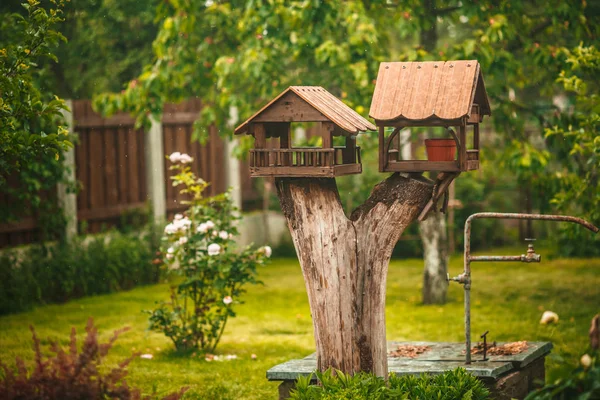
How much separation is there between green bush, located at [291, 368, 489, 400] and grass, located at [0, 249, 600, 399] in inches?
49.9

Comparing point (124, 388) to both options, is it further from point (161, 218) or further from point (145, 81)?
point (161, 218)

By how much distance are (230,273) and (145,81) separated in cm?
298

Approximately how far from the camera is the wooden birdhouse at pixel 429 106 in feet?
18.0

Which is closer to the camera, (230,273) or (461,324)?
(230,273)

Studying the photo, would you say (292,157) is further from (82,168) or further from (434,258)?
(82,168)

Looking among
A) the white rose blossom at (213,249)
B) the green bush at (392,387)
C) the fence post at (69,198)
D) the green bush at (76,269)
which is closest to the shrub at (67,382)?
the green bush at (392,387)

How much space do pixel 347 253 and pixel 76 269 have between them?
254 inches

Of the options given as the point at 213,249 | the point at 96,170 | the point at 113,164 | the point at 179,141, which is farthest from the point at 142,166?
the point at 213,249

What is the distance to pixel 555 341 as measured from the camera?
840 cm

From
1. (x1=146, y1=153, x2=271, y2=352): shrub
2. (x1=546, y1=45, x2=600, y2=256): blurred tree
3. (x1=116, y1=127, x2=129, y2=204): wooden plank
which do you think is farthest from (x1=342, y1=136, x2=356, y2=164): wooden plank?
(x1=116, y1=127, x2=129, y2=204): wooden plank

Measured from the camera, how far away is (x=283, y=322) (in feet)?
32.0

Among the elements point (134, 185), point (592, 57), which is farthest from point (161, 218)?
point (592, 57)

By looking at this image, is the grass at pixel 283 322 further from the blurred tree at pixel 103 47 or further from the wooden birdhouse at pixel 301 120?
the blurred tree at pixel 103 47

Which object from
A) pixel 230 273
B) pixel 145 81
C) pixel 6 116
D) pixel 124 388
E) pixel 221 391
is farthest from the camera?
pixel 145 81
